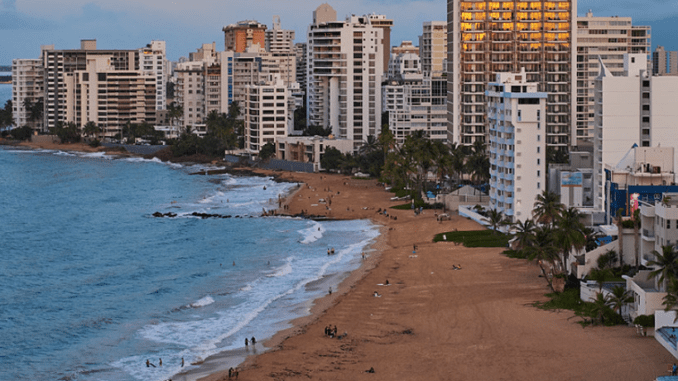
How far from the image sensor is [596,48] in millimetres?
148750

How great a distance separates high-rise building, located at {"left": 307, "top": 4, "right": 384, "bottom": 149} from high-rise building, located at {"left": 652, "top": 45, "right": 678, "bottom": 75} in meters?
47.8

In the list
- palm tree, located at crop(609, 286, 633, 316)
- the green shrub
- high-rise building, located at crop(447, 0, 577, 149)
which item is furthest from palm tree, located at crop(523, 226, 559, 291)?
high-rise building, located at crop(447, 0, 577, 149)

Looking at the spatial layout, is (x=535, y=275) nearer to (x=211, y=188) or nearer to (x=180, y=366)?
(x=180, y=366)

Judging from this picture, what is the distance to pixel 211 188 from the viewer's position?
144 metres

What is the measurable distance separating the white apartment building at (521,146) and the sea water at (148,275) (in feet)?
47.6

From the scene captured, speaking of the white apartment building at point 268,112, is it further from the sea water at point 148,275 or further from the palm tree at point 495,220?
the palm tree at point 495,220

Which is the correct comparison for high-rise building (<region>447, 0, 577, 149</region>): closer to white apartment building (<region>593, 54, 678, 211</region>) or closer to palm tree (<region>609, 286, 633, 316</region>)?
white apartment building (<region>593, 54, 678, 211</region>)

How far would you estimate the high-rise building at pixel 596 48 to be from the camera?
143 meters

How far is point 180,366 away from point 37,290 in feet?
89.4

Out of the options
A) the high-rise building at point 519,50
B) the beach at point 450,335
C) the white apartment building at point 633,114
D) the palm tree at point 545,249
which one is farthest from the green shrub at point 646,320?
the high-rise building at point 519,50

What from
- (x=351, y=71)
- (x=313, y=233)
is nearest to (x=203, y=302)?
(x=313, y=233)

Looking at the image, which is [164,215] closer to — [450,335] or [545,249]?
[545,249]

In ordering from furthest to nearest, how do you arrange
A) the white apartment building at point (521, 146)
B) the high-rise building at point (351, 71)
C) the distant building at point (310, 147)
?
1. the high-rise building at point (351, 71)
2. the distant building at point (310, 147)
3. the white apartment building at point (521, 146)

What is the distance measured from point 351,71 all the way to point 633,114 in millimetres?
88548
